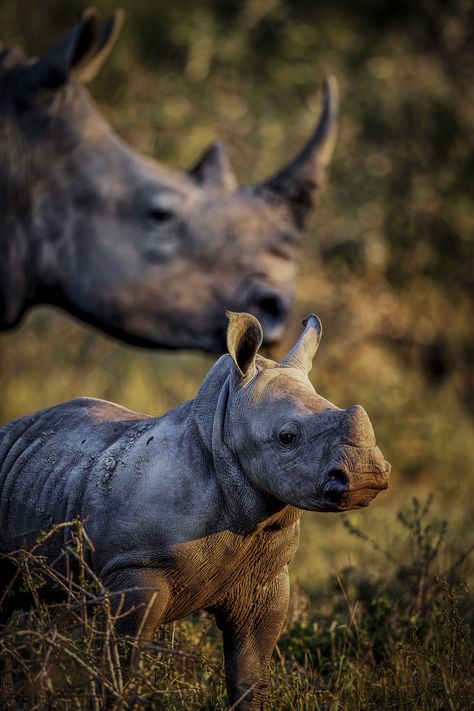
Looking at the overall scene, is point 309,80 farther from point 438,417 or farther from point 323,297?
point 438,417

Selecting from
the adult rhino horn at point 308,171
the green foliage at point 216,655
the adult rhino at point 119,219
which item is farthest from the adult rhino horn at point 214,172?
the green foliage at point 216,655

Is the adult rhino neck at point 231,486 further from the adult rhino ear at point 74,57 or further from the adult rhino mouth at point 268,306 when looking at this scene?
the adult rhino ear at point 74,57

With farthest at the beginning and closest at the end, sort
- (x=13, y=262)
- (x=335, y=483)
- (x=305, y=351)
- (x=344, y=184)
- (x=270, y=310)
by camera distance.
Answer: (x=344, y=184), (x=13, y=262), (x=270, y=310), (x=305, y=351), (x=335, y=483)

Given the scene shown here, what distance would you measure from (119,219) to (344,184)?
5160 mm

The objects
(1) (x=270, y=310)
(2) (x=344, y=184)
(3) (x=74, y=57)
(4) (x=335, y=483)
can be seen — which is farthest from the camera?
(2) (x=344, y=184)

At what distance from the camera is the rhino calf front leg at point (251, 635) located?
10.6 feet

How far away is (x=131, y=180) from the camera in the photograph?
6273 mm

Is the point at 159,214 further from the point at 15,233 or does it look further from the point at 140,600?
the point at 140,600

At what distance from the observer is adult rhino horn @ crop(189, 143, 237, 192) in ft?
20.9

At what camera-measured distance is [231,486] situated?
3.07 meters

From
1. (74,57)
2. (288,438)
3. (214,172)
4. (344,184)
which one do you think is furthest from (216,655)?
(344,184)

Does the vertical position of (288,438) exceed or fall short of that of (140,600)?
it exceeds it

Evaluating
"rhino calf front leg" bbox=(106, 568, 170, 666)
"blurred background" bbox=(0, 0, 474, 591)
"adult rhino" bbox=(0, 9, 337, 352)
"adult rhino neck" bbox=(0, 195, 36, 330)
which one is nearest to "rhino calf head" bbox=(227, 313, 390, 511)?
"rhino calf front leg" bbox=(106, 568, 170, 666)

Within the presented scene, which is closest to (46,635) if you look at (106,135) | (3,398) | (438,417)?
(106,135)
